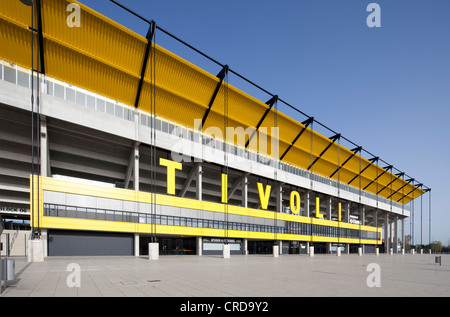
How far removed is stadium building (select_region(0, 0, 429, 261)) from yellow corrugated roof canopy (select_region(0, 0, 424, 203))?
113 mm

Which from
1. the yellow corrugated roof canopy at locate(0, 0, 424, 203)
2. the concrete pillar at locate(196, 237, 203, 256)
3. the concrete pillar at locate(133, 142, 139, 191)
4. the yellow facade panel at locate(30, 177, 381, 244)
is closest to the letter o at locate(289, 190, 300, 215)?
the yellow facade panel at locate(30, 177, 381, 244)

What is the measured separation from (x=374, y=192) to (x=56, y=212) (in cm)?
9183

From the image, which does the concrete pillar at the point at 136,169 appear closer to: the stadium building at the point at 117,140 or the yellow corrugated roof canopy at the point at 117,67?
the stadium building at the point at 117,140

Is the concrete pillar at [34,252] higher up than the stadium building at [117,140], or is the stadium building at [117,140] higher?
the stadium building at [117,140]

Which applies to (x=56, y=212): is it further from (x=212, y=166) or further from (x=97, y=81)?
(x=212, y=166)

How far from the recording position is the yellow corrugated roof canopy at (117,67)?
33594 millimetres

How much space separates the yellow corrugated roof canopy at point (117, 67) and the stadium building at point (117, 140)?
0.37 ft

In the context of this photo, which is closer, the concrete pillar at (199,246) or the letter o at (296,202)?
the concrete pillar at (199,246)

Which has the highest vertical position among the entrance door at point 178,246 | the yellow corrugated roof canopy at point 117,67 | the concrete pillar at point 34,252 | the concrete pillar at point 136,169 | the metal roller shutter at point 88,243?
the yellow corrugated roof canopy at point 117,67

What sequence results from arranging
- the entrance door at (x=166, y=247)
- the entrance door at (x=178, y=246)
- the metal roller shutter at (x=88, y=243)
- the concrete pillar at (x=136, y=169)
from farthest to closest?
the entrance door at (x=178, y=246) < the entrance door at (x=166, y=247) < the concrete pillar at (x=136, y=169) < the metal roller shutter at (x=88, y=243)

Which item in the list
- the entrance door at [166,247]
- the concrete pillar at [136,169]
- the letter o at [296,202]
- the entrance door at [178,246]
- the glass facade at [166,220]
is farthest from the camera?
the letter o at [296,202]

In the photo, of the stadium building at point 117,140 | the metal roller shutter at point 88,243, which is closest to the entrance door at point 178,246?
the stadium building at point 117,140

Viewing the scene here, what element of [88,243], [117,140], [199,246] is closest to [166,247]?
[199,246]
